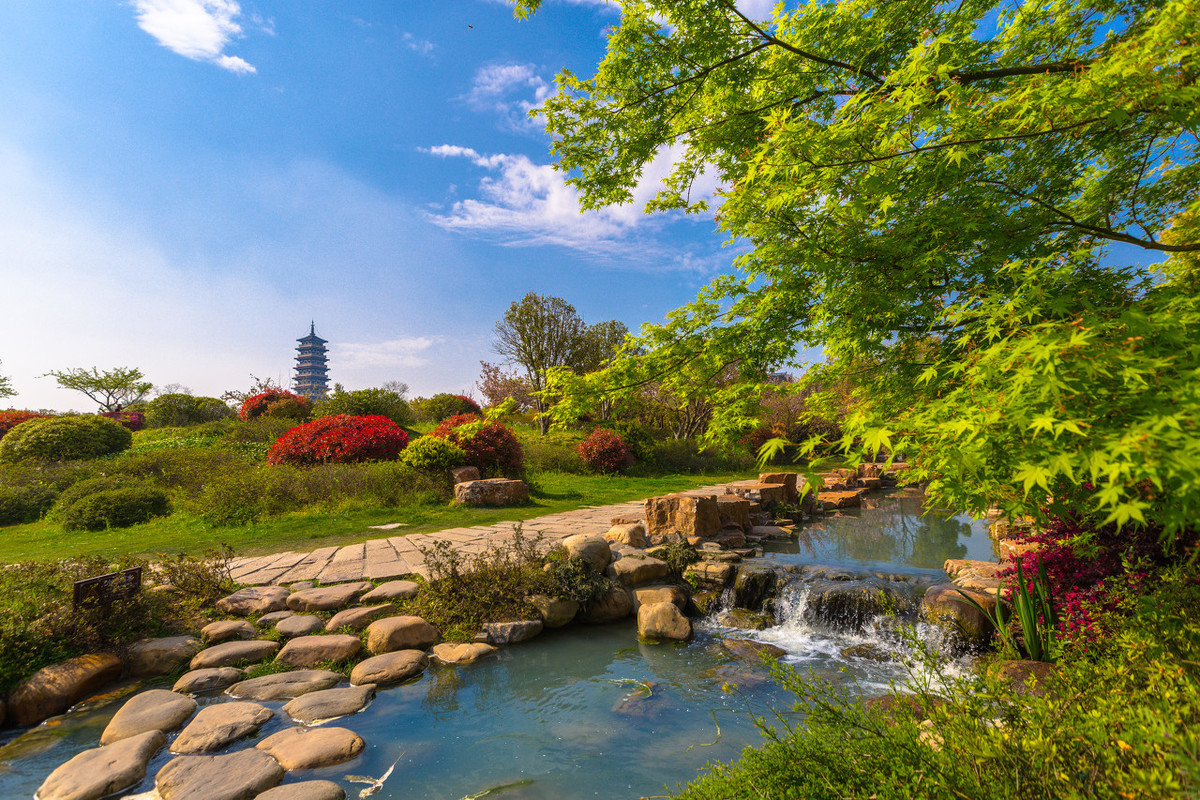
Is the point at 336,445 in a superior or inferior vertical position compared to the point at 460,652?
superior

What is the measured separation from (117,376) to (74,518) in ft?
104

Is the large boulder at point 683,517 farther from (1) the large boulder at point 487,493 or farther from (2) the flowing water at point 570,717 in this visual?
(1) the large boulder at point 487,493

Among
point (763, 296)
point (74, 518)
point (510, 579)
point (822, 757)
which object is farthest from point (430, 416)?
point (822, 757)

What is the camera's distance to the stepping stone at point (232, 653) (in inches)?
179

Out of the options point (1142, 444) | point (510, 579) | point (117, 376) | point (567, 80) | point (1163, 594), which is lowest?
point (510, 579)

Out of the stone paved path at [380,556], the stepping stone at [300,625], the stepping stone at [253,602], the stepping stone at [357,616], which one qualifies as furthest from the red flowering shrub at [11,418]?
the stepping stone at [357,616]

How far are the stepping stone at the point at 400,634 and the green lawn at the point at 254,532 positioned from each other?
3254 mm

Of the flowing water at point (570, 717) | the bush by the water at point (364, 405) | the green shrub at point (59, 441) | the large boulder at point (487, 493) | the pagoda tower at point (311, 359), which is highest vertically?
the pagoda tower at point (311, 359)

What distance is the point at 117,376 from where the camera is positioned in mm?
32469

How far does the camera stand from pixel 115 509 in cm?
978

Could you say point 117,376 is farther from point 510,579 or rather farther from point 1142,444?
→ point 1142,444

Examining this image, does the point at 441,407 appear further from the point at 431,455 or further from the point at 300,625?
the point at 300,625

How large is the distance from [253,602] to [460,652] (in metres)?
2.63

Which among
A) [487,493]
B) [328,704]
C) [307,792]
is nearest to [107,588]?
[328,704]
